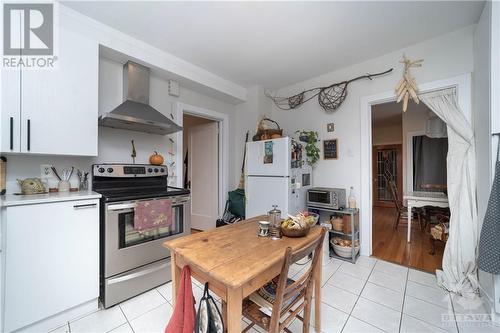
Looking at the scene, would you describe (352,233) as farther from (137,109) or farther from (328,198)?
(137,109)

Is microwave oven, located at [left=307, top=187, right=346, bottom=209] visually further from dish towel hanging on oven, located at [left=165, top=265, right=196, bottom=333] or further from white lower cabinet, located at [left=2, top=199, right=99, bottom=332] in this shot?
white lower cabinet, located at [left=2, top=199, right=99, bottom=332]

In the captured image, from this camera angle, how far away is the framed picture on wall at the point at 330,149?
9.73 ft

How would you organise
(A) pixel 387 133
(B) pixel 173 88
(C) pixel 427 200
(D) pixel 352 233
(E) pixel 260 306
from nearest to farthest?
(E) pixel 260 306
(D) pixel 352 233
(B) pixel 173 88
(C) pixel 427 200
(A) pixel 387 133

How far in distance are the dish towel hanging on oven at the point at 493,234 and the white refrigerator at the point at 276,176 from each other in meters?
1.66

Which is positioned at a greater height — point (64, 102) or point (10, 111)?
point (64, 102)

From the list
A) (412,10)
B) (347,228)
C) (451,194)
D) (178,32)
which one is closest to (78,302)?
(178,32)

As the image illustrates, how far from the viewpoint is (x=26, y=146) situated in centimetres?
158

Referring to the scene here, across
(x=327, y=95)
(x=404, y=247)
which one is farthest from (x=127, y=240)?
(x=404, y=247)

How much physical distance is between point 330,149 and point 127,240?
2.77 m

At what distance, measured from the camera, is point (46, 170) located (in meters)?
1.89

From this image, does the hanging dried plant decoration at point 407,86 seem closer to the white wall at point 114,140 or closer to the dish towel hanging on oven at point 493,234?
the dish towel hanging on oven at point 493,234

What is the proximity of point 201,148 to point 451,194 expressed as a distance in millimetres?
3596

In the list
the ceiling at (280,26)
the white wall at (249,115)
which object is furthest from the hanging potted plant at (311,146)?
the ceiling at (280,26)

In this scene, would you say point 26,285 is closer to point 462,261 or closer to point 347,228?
point 347,228
